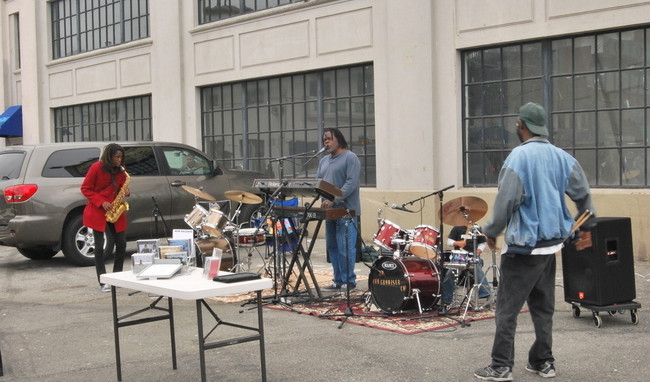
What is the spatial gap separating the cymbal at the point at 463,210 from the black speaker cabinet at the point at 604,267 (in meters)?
0.84

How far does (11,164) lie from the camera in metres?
11.2

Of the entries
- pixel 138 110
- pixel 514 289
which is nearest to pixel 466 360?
pixel 514 289

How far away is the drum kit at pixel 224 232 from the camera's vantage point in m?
9.38

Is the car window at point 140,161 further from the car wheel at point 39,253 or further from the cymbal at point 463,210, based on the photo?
the cymbal at point 463,210

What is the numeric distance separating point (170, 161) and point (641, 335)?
7969mm

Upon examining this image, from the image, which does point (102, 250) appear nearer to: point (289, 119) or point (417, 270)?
point (417, 270)

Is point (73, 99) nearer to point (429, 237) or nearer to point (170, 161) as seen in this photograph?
point (170, 161)

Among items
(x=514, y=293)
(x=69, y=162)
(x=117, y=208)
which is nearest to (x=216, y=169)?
(x=69, y=162)

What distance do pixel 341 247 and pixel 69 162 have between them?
5125mm

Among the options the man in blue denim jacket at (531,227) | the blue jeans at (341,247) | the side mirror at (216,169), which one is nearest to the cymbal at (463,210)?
the blue jeans at (341,247)

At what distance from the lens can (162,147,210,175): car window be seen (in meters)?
12.2

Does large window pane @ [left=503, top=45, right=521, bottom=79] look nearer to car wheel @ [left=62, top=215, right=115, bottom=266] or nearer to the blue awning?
car wheel @ [left=62, top=215, right=115, bottom=266]

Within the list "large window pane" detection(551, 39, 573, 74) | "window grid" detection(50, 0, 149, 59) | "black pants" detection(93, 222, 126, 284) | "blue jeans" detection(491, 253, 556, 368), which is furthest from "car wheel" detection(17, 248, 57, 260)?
"blue jeans" detection(491, 253, 556, 368)

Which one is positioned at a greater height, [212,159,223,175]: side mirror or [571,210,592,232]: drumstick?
[212,159,223,175]: side mirror
